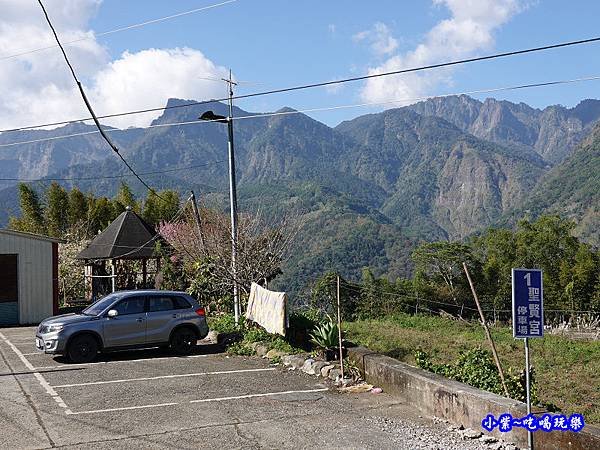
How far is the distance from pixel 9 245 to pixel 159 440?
18942 mm

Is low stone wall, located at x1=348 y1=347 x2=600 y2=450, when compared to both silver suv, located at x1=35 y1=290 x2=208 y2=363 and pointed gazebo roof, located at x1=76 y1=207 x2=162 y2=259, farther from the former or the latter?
pointed gazebo roof, located at x1=76 y1=207 x2=162 y2=259

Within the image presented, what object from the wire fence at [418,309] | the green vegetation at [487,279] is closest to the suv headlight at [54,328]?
the green vegetation at [487,279]

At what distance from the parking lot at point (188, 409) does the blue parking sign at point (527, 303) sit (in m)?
1.67

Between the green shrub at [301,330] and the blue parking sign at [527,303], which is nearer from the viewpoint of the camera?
the blue parking sign at [527,303]

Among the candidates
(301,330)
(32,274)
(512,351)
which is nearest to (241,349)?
(301,330)

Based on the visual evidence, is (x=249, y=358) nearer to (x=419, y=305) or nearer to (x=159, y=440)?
(x=159, y=440)

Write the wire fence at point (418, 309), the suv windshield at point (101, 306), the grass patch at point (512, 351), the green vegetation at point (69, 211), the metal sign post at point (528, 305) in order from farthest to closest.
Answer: the green vegetation at point (69, 211) < the wire fence at point (418, 309) < the suv windshield at point (101, 306) < the grass patch at point (512, 351) < the metal sign post at point (528, 305)

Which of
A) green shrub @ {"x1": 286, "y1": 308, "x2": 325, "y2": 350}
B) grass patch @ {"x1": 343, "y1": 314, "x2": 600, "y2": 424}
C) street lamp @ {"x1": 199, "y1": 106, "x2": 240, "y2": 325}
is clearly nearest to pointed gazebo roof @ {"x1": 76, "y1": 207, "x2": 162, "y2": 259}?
grass patch @ {"x1": 343, "y1": 314, "x2": 600, "y2": 424}

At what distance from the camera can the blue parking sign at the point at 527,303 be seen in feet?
25.0

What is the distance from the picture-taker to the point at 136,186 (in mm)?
192000

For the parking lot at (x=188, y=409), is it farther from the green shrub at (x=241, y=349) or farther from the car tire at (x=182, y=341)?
the car tire at (x=182, y=341)

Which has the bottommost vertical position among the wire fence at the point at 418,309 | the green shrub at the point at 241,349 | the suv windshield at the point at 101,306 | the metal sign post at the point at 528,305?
the wire fence at the point at 418,309

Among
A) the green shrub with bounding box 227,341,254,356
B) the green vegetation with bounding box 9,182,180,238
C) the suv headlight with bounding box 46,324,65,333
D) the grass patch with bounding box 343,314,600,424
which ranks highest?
the green vegetation with bounding box 9,182,180,238

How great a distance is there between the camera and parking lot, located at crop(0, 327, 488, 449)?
8570 mm
